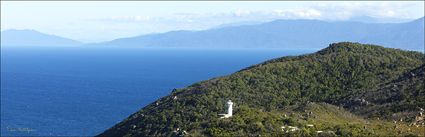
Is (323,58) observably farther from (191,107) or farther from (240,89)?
(191,107)

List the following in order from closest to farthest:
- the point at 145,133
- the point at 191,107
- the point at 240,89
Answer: the point at 145,133 < the point at 191,107 < the point at 240,89

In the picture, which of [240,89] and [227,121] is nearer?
[227,121]

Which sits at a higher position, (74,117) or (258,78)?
(258,78)

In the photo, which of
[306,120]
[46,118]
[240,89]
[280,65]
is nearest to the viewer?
[306,120]

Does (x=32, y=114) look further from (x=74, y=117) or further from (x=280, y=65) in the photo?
(x=280, y=65)

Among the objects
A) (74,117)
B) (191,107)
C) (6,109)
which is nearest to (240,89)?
(191,107)

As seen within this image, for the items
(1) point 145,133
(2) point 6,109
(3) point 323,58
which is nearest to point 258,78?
(3) point 323,58
